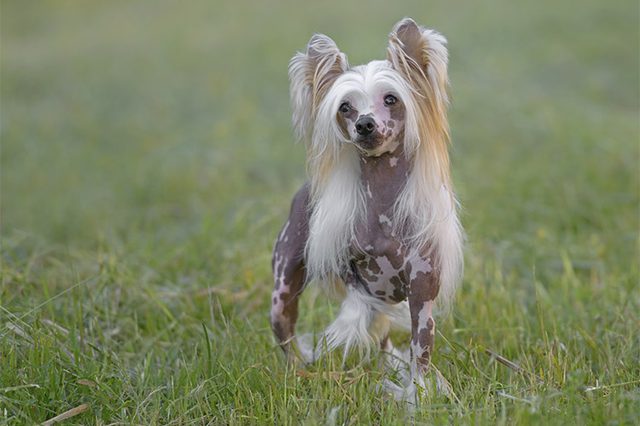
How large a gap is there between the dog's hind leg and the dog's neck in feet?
1.04

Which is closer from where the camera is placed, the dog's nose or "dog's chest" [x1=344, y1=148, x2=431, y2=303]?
the dog's nose

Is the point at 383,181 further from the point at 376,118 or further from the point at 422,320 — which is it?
the point at 422,320

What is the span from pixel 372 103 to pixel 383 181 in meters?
0.25

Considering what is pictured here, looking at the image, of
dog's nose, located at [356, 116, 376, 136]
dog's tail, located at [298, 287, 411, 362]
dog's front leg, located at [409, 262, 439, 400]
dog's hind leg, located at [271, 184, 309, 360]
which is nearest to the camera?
dog's nose, located at [356, 116, 376, 136]

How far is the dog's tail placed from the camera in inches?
106

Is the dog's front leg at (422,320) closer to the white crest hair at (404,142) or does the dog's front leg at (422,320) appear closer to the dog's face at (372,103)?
the white crest hair at (404,142)

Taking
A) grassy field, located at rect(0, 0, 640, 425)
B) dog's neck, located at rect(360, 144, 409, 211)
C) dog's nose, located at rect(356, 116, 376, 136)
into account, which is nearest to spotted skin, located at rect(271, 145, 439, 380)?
dog's neck, located at rect(360, 144, 409, 211)

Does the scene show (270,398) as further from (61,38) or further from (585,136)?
(61,38)

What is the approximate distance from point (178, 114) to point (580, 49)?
215 inches

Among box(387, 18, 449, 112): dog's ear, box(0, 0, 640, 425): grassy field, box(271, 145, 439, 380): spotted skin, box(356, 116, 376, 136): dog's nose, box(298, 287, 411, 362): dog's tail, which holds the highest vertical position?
box(387, 18, 449, 112): dog's ear

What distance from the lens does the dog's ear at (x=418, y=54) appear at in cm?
251

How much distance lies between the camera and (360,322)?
2691 millimetres

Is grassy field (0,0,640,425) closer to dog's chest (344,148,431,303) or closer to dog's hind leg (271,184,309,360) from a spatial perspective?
dog's hind leg (271,184,309,360)

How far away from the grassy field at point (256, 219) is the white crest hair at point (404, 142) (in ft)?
1.44
